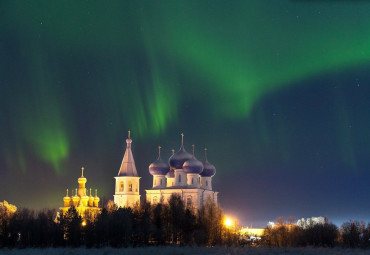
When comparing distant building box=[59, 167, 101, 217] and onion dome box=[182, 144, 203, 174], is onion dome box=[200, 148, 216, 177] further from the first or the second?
distant building box=[59, 167, 101, 217]

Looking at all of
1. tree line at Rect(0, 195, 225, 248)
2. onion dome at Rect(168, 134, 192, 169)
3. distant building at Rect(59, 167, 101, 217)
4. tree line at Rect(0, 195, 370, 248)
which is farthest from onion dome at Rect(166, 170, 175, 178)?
tree line at Rect(0, 195, 225, 248)

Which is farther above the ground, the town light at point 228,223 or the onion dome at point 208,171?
the onion dome at point 208,171

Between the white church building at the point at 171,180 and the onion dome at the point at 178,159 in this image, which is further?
the onion dome at the point at 178,159

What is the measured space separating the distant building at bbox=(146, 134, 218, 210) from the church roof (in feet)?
11.4

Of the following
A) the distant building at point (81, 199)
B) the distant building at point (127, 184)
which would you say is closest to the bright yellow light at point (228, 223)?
the distant building at point (127, 184)

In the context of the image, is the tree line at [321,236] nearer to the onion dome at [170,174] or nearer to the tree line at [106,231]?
the tree line at [106,231]

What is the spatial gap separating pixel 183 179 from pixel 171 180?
15.0ft

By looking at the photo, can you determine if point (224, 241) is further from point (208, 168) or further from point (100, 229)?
point (208, 168)

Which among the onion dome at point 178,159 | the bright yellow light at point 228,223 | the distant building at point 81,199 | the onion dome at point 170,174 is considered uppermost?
the onion dome at point 178,159

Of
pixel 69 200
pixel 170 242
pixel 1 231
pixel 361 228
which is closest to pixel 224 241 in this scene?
pixel 170 242

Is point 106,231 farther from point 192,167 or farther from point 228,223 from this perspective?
point 192,167

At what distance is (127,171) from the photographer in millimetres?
88062

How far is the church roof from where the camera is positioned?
88.0 meters

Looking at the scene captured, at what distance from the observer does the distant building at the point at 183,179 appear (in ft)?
279
